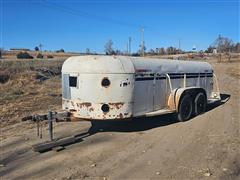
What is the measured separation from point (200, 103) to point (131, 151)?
13.5ft

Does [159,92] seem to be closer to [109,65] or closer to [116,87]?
[116,87]

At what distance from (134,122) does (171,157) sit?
9.55ft

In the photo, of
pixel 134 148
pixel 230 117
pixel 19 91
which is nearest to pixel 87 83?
pixel 134 148

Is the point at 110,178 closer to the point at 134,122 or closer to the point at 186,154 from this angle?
the point at 186,154

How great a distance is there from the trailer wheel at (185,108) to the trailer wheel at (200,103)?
33 centimetres

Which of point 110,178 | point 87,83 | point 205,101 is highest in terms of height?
point 87,83

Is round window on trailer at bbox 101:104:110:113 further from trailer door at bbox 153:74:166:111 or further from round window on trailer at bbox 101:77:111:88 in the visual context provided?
trailer door at bbox 153:74:166:111

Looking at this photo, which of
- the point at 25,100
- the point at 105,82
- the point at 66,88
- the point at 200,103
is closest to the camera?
the point at 105,82

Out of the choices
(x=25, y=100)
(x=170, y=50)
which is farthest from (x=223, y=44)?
(x=25, y=100)

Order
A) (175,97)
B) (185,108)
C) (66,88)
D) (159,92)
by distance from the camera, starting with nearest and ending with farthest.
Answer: (66,88) → (159,92) → (175,97) → (185,108)

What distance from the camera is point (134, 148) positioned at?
21.4ft

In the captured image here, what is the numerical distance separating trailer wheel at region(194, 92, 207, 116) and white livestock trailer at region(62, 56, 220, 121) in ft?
4.05

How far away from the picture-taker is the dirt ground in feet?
17.3

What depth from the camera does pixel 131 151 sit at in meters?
6.33
